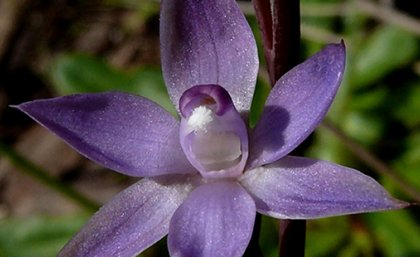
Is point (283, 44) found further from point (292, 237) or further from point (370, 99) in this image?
point (370, 99)

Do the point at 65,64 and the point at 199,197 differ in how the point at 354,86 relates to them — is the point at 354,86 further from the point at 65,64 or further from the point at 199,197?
the point at 199,197

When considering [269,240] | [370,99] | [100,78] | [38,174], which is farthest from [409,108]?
[38,174]

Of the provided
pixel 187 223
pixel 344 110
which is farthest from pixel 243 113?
pixel 344 110

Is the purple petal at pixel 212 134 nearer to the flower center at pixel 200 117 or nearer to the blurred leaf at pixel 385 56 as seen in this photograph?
the flower center at pixel 200 117

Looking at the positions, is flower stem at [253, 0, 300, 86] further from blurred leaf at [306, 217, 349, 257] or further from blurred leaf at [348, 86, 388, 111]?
blurred leaf at [348, 86, 388, 111]

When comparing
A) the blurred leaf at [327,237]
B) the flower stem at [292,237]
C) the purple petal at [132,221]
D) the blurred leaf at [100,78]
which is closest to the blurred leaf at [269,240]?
the blurred leaf at [327,237]

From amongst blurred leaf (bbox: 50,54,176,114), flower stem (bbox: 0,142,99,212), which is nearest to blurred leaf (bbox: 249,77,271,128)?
blurred leaf (bbox: 50,54,176,114)
